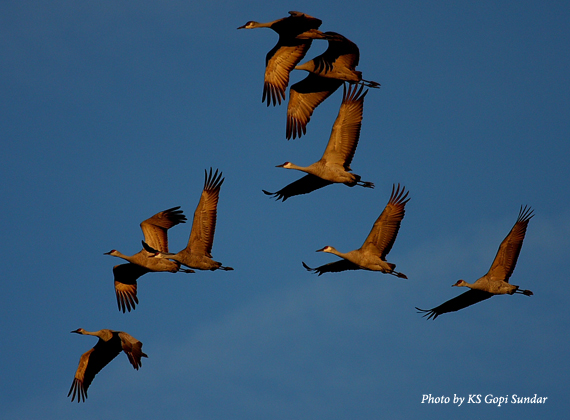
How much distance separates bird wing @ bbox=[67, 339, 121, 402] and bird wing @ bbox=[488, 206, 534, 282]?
374 inches

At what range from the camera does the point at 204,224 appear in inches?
765

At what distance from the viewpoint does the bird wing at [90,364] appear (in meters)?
19.5

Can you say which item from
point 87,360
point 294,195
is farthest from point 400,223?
point 87,360

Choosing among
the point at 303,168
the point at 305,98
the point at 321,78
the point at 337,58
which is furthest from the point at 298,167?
the point at 337,58

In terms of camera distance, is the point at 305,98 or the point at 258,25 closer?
the point at 258,25

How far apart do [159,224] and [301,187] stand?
412 cm

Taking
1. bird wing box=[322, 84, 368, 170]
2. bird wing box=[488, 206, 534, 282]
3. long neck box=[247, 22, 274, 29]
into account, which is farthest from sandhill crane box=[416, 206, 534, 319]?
long neck box=[247, 22, 274, 29]

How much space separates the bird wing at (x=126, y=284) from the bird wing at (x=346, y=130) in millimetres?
6433

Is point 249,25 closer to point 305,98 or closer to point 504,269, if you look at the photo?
point 305,98

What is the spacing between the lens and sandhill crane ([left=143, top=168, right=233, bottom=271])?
19.4 metres

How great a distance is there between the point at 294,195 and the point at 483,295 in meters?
5.44

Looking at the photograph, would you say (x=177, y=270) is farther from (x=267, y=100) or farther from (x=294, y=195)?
(x=267, y=100)

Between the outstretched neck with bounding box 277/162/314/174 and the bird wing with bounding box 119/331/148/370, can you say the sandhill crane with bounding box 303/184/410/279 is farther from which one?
the bird wing with bounding box 119/331/148/370

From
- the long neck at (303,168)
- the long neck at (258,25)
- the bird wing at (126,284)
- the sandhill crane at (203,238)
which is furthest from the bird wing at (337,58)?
the bird wing at (126,284)
